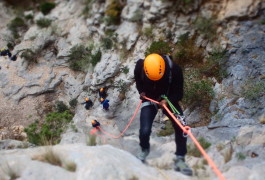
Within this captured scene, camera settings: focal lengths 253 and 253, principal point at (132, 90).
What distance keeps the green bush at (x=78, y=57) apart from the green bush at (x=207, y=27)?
16.0 ft

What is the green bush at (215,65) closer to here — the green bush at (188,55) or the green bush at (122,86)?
the green bush at (188,55)

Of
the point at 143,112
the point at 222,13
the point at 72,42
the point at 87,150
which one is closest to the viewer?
the point at 87,150

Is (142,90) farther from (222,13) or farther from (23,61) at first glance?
(23,61)

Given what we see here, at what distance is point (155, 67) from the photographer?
4.12m

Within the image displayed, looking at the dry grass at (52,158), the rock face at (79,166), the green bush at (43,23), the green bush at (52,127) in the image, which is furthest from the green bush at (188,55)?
the green bush at (43,23)

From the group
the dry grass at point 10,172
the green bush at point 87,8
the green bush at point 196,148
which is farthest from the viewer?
the green bush at point 87,8

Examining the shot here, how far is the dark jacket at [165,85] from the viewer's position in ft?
14.3

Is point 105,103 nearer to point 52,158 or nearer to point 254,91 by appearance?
point 254,91

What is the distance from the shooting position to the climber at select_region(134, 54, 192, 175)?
4164 mm

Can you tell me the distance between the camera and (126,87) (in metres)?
9.23

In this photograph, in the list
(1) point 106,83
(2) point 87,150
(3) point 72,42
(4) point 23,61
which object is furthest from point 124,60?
(2) point 87,150

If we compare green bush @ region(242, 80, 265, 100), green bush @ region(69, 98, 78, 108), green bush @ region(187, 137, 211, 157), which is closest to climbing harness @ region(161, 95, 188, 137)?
green bush @ region(187, 137, 211, 157)

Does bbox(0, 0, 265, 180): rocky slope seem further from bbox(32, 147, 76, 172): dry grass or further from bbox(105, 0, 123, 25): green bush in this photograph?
bbox(105, 0, 123, 25): green bush

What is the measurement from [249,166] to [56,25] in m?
11.3
